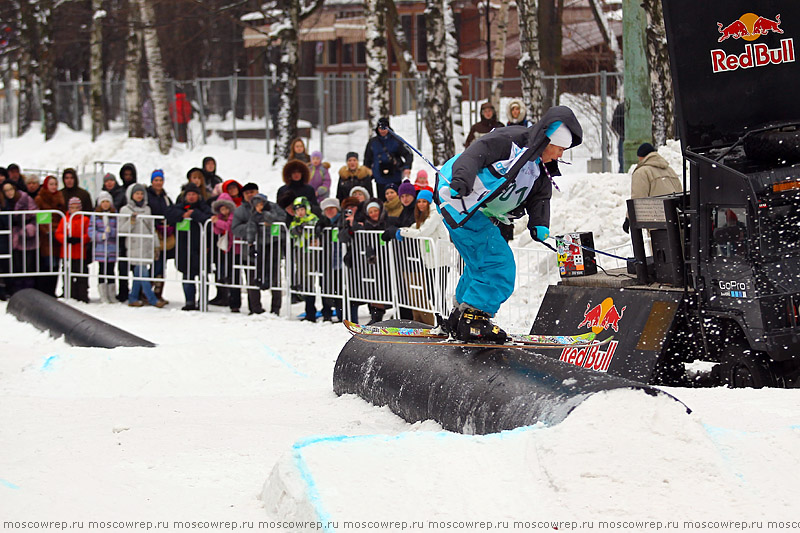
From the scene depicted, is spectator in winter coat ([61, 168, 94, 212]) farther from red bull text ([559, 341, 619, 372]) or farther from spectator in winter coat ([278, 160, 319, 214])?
red bull text ([559, 341, 619, 372])

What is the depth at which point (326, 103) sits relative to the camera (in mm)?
25016

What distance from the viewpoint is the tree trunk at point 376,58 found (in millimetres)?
20734

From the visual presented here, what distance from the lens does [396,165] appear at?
50.3 ft

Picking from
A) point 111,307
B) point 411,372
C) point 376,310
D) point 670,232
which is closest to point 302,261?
point 376,310

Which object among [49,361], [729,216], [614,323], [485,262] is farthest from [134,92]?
[485,262]

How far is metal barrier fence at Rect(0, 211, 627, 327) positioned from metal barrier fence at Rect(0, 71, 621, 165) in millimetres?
8903

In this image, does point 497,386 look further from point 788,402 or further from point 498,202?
point 788,402

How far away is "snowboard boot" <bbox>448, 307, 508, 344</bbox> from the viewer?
6352 mm

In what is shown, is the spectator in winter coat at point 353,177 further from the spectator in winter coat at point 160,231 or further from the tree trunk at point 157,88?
the tree trunk at point 157,88

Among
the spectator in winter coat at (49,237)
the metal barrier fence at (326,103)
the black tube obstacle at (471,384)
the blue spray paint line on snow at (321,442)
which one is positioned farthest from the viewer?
the metal barrier fence at (326,103)

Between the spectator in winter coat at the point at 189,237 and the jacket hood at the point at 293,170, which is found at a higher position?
the jacket hood at the point at 293,170

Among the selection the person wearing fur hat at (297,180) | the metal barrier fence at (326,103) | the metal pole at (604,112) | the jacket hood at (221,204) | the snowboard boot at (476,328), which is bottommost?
the snowboard boot at (476,328)

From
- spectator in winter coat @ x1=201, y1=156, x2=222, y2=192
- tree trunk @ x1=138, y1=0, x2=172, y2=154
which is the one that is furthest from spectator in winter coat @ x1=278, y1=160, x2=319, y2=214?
tree trunk @ x1=138, y1=0, x2=172, y2=154

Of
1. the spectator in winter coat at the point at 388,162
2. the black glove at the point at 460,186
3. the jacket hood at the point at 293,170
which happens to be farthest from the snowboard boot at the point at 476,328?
the spectator in winter coat at the point at 388,162
